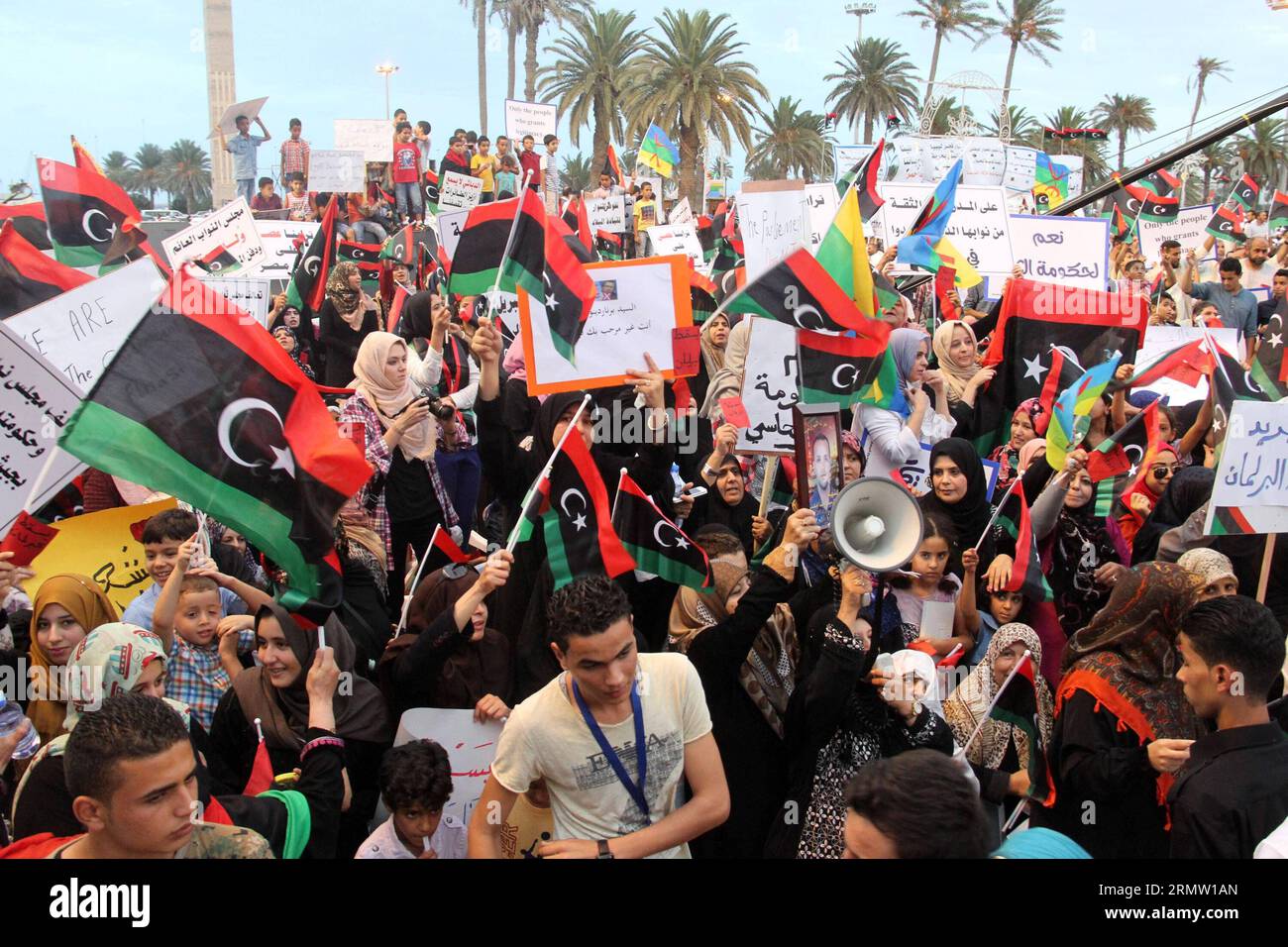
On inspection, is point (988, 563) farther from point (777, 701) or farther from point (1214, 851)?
point (1214, 851)

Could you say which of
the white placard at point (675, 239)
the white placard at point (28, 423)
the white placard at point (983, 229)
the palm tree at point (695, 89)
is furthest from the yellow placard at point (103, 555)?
the palm tree at point (695, 89)

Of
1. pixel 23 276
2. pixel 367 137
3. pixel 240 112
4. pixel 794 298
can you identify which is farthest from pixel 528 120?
pixel 794 298

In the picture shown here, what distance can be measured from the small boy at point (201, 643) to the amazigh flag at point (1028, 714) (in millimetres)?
2485

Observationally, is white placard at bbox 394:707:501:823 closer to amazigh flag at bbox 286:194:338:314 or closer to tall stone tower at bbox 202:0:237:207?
amazigh flag at bbox 286:194:338:314

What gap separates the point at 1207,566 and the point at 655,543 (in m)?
1.98

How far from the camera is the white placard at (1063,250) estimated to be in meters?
9.80

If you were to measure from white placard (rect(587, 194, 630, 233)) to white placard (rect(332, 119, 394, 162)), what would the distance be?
8.52 ft

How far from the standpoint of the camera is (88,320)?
15.6 feet

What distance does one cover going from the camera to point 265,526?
11.9 feet

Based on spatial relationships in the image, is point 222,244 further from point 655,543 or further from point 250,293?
point 655,543

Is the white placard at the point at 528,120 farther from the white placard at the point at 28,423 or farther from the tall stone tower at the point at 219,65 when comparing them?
the white placard at the point at 28,423
